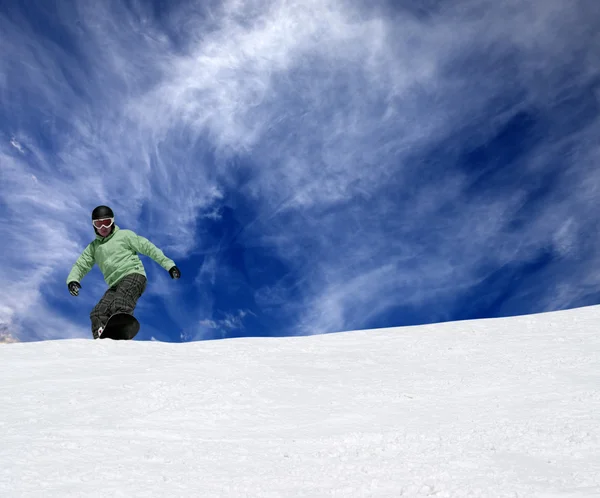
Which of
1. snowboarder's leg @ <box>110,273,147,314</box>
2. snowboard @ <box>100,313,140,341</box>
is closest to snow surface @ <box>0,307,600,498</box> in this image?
snowboard @ <box>100,313,140,341</box>

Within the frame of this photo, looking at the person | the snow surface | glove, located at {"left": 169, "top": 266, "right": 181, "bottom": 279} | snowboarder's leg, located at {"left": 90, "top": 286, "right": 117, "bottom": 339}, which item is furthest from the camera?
glove, located at {"left": 169, "top": 266, "right": 181, "bottom": 279}

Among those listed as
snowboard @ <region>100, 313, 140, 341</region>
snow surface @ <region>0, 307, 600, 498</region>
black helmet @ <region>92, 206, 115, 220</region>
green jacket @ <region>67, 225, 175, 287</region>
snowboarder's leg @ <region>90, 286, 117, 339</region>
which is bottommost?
snow surface @ <region>0, 307, 600, 498</region>

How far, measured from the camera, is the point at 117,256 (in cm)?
794

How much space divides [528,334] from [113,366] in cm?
438

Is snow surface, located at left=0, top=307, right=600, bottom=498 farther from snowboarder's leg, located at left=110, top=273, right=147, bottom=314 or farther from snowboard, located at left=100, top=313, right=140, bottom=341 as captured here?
snowboarder's leg, located at left=110, top=273, right=147, bottom=314

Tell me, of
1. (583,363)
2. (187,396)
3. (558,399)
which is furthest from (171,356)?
(583,363)

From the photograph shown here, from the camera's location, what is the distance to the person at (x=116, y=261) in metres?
7.71

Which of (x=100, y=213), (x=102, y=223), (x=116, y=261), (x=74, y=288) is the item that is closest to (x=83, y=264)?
(x=74, y=288)

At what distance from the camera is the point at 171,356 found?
17.4 ft

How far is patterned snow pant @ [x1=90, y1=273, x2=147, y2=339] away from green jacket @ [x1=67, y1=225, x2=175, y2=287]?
5.0 inches

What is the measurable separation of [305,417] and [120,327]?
176 inches

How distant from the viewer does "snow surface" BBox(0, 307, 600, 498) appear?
2.52 meters

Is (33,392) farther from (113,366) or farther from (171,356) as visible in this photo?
(171,356)

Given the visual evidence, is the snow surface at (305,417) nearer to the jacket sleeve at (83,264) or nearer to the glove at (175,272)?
the glove at (175,272)
